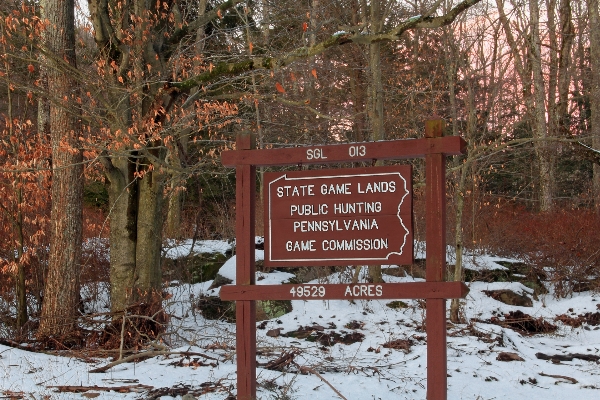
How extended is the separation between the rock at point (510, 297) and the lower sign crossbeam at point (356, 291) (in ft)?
24.9

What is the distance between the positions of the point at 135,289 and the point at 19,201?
2.26 metres

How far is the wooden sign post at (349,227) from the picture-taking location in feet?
16.4

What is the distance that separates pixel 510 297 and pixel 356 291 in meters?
7.86

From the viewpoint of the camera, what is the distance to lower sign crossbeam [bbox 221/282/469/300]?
16.2 feet

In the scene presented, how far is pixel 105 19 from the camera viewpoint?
9195 mm

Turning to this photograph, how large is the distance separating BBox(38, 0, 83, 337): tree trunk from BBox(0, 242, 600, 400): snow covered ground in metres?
1.81

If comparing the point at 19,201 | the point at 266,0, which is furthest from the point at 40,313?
the point at 266,0

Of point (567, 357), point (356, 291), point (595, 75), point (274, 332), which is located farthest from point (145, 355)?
point (595, 75)

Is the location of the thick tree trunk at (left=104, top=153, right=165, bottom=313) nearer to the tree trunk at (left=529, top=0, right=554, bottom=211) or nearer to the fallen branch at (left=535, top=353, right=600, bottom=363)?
the fallen branch at (left=535, top=353, right=600, bottom=363)

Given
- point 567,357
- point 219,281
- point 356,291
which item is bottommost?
point 567,357

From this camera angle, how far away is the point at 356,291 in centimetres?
511

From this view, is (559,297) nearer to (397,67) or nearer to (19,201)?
(397,67)

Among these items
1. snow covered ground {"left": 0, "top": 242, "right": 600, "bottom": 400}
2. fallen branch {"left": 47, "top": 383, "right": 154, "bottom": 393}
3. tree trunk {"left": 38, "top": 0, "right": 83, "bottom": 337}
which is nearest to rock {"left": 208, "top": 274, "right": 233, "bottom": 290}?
snow covered ground {"left": 0, "top": 242, "right": 600, "bottom": 400}

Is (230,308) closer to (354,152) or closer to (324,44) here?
(324,44)
